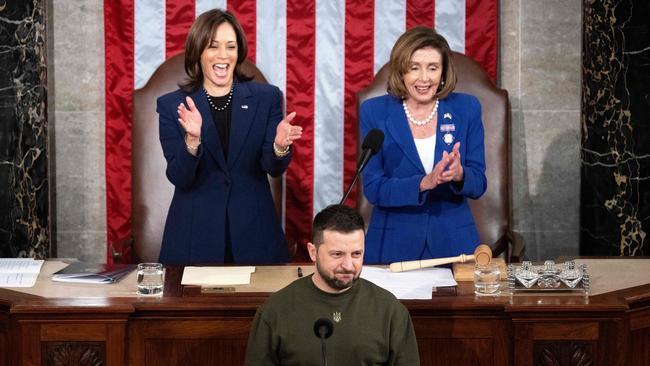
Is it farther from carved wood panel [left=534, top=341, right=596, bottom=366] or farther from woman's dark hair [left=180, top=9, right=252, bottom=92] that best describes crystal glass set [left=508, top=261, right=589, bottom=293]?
woman's dark hair [left=180, top=9, right=252, bottom=92]

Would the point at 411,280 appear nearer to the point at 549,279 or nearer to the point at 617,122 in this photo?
the point at 549,279

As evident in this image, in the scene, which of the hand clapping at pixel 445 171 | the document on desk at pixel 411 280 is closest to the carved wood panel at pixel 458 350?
the document on desk at pixel 411 280

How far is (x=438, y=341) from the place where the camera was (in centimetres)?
388

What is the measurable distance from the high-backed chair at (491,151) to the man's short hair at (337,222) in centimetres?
225

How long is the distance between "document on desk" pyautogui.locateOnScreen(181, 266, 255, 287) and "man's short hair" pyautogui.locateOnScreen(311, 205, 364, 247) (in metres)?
0.72

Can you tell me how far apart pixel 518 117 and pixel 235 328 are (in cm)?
272

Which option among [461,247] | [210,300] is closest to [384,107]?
[461,247]

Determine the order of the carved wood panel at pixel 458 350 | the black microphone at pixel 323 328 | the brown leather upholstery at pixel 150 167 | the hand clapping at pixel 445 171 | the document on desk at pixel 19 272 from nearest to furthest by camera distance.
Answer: the black microphone at pixel 323 328
the carved wood panel at pixel 458 350
the document on desk at pixel 19 272
the hand clapping at pixel 445 171
the brown leather upholstery at pixel 150 167

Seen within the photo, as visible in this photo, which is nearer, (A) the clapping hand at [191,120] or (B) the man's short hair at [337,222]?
(B) the man's short hair at [337,222]

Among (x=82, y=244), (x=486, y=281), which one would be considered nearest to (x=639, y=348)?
(x=486, y=281)

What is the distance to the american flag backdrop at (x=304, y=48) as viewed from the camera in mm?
5902

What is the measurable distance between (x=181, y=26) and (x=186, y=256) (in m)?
1.50

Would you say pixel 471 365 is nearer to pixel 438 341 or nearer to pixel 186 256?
pixel 438 341

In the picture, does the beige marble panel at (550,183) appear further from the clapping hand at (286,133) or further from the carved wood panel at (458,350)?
the carved wood panel at (458,350)
